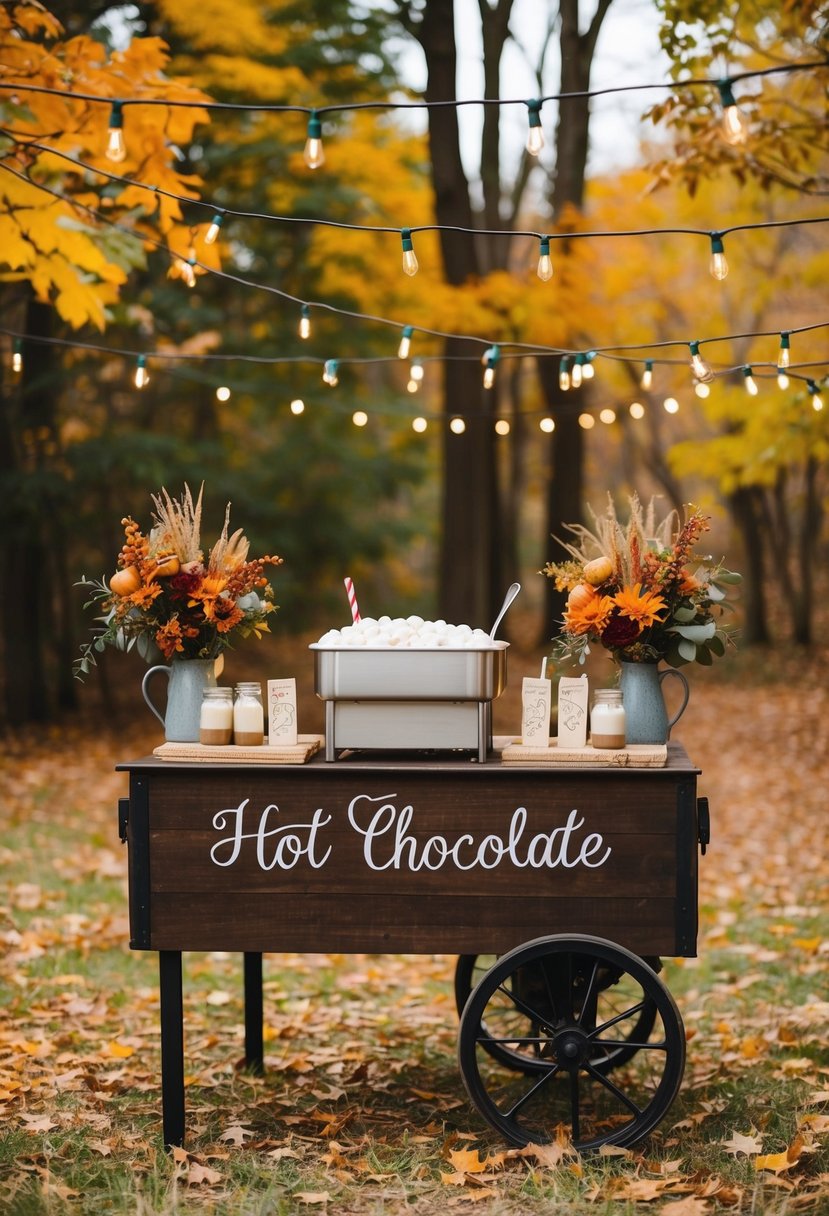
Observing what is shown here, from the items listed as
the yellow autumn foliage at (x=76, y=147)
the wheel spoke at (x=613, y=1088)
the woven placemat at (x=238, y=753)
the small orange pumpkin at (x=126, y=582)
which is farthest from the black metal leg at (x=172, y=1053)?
the yellow autumn foliage at (x=76, y=147)

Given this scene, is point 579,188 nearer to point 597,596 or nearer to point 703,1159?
point 597,596

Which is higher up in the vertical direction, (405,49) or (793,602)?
(405,49)

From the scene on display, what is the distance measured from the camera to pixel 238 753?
12.1ft

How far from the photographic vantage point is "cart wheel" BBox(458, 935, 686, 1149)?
11.6 ft

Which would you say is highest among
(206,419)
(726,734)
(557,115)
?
(557,115)

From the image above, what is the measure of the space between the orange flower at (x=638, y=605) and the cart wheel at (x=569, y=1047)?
3.03ft

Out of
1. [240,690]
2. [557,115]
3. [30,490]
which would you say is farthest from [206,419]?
[240,690]

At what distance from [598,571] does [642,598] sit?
0.16 meters

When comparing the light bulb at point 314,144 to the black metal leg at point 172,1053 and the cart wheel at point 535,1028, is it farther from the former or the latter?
the cart wheel at point 535,1028

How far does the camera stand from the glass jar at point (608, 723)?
12.0 feet

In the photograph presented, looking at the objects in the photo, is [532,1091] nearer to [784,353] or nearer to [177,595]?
[177,595]

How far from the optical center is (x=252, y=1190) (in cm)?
346

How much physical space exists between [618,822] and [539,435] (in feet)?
69.4

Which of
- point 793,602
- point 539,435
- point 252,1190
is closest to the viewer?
point 252,1190
